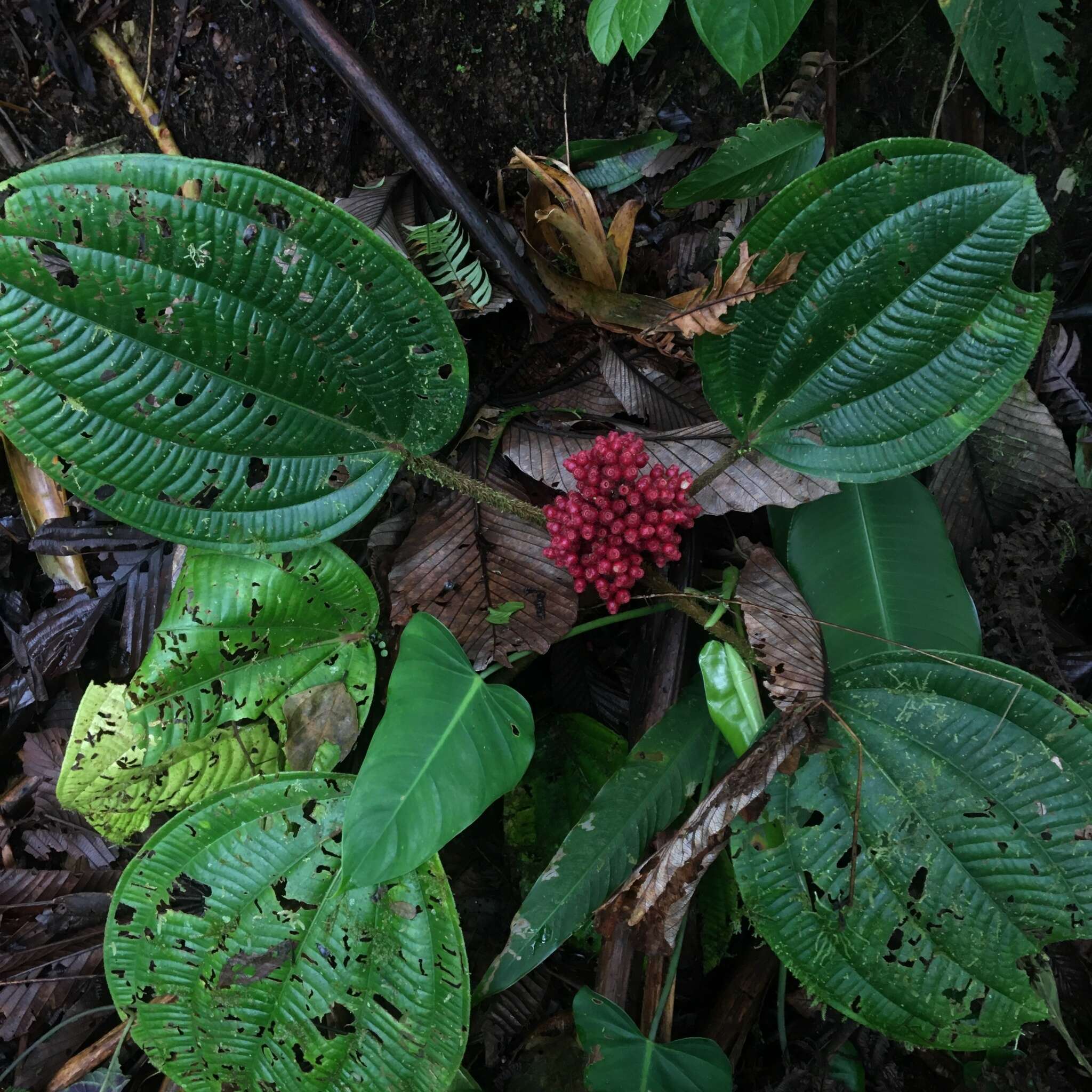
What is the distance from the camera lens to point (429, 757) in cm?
96

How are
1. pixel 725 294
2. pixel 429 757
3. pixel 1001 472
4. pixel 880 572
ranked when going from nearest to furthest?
pixel 429 757 → pixel 725 294 → pixel 880 572 → pixel 1001 472

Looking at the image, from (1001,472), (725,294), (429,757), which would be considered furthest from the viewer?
(1001,472)

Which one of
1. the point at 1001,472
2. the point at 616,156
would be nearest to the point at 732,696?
the point at 1001,472

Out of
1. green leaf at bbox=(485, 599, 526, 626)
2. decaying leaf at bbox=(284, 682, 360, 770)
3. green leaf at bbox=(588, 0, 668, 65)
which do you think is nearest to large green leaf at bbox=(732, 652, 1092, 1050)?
green leaf at bbox=(485, 599, 526, 626)

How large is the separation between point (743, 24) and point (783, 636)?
2.61ft

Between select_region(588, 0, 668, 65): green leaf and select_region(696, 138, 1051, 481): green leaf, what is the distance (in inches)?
12.3

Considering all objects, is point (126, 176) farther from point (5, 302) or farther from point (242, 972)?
point (242, 972)

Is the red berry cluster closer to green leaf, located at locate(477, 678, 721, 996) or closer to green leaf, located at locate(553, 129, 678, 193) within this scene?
green leaf, located at locate(477, 678, 721, 996)

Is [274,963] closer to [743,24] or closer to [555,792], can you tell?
[555,792]

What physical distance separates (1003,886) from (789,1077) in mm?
530

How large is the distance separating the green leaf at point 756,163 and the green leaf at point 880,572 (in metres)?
0.50

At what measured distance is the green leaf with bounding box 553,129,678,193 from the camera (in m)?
1.36

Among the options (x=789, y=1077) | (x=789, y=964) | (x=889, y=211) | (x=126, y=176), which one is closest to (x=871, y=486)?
(x=889, y=211)

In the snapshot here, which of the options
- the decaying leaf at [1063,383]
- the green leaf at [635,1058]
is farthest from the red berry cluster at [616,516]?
the decaying leaf at [1063,383]
